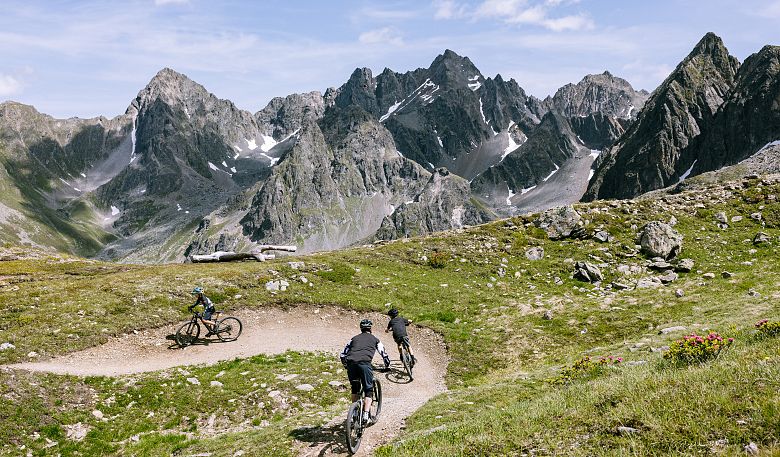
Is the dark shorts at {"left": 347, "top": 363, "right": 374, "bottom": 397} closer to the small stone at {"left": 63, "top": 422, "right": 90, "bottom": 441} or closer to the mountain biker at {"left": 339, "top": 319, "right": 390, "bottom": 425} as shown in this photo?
the mountain biker at {"left": 339, "top": 319, "right": 390, "bottom": 425}

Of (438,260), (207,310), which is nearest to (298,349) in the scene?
(207,310)

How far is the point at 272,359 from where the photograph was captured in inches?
1033

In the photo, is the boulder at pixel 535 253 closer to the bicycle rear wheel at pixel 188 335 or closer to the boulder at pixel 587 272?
the boulder at pixel 587 272

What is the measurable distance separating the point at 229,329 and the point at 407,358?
43.1 ft

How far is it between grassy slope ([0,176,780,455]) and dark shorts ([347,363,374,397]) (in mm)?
1827

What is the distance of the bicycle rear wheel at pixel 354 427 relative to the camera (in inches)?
538

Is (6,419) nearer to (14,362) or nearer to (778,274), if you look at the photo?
(14,362)

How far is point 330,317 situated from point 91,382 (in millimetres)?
15680

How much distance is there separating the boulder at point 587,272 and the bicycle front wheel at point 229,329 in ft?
85.1

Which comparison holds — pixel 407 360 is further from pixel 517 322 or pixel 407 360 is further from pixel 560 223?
pixel 560 223

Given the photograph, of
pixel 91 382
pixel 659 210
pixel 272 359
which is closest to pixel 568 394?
pixel 272 359

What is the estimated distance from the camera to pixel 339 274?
40188 mm

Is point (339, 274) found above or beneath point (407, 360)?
above

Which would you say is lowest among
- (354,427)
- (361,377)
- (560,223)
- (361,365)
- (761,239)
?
(761,239)
